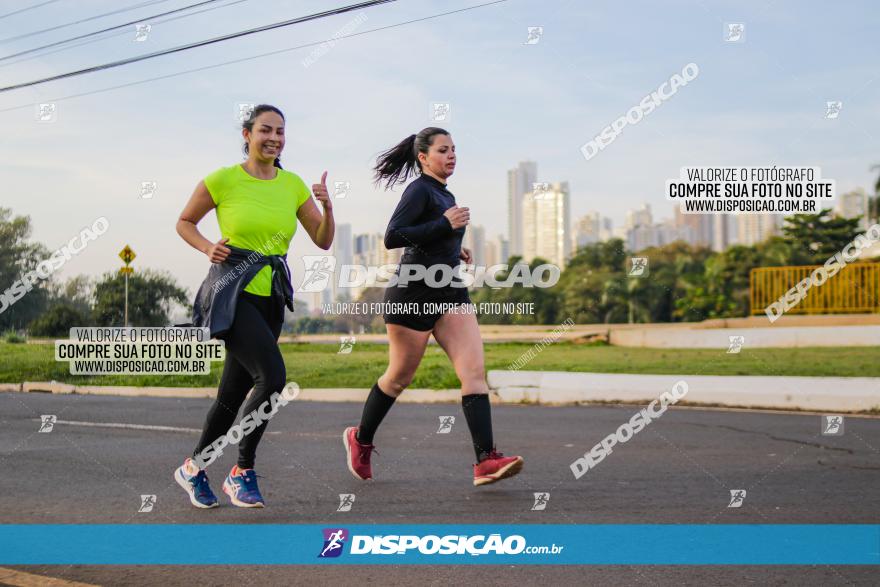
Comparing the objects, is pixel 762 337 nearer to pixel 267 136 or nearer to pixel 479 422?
pixel 479 422

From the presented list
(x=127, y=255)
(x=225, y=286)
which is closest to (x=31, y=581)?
(x=225, y=286)

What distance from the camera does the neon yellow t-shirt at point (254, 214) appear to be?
4742 millimetres

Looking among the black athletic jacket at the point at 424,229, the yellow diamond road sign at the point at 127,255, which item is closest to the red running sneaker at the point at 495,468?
the black athletic jacket at the point at 424,229

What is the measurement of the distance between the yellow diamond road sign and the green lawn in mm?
2033

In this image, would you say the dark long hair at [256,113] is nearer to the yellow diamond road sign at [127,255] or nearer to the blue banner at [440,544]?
the blue banner at [440,544]

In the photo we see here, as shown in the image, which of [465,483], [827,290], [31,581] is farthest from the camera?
[827,290]

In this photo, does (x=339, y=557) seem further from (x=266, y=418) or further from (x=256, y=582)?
(x=266, y=418)

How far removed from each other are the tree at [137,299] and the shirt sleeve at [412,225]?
35.2 ft

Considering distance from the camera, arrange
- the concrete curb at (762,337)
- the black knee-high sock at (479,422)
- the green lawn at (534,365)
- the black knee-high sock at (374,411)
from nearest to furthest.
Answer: the black knee-high sock at (479,422)
the black knee-high sock at (374,411)
the green lawn at (534,365)
the concrete curb at (762,337)

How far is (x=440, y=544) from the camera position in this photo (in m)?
4.19

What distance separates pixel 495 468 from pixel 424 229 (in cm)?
141

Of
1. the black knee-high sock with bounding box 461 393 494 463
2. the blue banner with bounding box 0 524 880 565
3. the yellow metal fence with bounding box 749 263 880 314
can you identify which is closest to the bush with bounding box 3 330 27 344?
the blue banner with bounding box 0 524 880 565

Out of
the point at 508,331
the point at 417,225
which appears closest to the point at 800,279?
the point at 508,331

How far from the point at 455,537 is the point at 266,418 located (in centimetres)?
117
